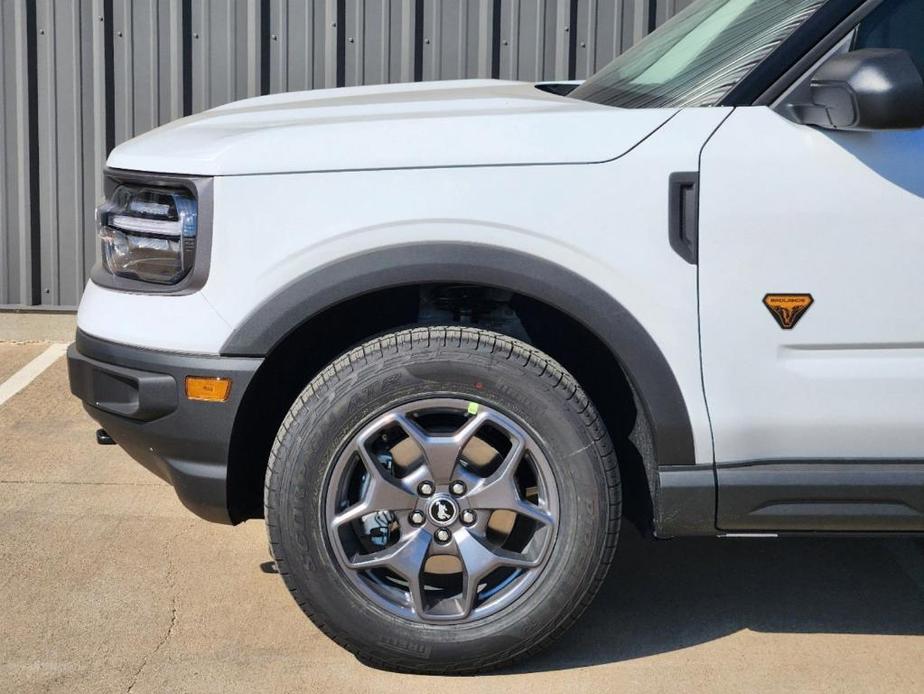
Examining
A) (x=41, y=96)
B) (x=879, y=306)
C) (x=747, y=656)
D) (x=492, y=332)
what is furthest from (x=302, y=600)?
(x=41, y=96)

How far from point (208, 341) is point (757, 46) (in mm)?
1521

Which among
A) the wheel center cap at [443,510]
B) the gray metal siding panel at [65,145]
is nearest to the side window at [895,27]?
the wheel center cap at [443,510]

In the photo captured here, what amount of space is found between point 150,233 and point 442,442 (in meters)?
0.89

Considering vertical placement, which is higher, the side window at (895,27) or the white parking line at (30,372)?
the side window at (895,27)

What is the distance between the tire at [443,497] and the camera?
9.96 ft

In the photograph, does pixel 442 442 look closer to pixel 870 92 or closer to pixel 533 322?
pixel 533 322

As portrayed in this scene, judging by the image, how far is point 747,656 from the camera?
3357mm

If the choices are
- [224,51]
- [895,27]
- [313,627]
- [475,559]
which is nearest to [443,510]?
[475,559]

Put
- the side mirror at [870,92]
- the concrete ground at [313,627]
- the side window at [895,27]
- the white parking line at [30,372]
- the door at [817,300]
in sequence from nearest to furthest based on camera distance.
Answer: the side mirror at [870,92] → the door at [817,300] → the side window at [895,27] → the concrete ground at [313,627] → the white parking line at [30,372]

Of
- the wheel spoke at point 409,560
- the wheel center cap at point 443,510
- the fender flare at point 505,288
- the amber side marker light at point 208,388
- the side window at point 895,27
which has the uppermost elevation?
the side window at point 895,27

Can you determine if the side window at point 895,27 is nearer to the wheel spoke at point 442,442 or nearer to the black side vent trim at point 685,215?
the black side vent trim at point 685,215

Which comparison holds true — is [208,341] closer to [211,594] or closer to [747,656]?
[211,594]

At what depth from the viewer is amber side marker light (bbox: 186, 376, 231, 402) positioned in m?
3.04

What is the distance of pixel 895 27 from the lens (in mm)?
3053
